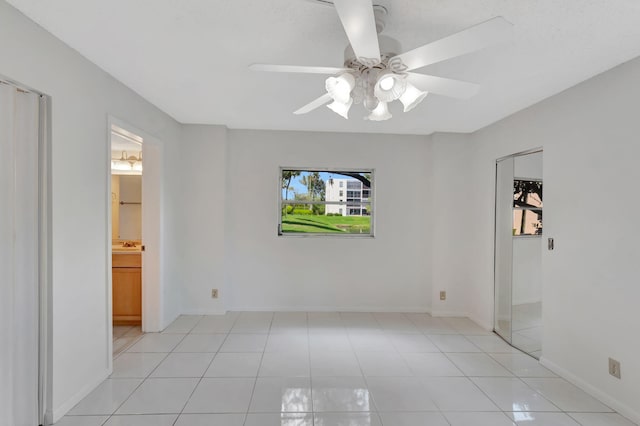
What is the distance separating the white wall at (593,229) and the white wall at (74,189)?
3.68 metres

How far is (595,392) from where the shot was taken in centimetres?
235

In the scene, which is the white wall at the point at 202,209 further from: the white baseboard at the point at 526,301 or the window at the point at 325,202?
the white baseboard at the point at 526,301

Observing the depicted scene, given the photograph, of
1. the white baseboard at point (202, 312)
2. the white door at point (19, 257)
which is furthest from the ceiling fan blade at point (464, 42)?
the white baseboard at point (202, 312)

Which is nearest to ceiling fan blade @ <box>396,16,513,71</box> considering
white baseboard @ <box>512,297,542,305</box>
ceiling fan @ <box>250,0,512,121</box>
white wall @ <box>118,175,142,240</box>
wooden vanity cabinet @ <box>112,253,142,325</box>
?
ceiling fan @ <box>250,0,512,121</box>

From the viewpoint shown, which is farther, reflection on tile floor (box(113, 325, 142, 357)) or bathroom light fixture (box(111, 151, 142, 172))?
bathroom light fixture (box(111, 151, 142, 172))

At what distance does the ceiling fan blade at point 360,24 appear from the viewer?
111cm

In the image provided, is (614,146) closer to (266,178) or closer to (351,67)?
(351,67)

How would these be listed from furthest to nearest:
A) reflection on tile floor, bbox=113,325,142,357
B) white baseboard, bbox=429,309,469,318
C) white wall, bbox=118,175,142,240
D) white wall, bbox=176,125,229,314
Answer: white wall, bbox=118,175,142,240
white baseboard, bbox=429,309,469,318
white wall, bbox=176,125,229,314
reflection on tile floor, bbox=113,325,142,357

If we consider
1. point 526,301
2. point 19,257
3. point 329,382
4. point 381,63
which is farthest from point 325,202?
point 19,257

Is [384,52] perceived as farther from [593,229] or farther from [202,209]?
[202,209]

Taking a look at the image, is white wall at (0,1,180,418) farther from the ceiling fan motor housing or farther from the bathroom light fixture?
the bathroom light fixture

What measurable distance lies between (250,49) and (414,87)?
1.06m

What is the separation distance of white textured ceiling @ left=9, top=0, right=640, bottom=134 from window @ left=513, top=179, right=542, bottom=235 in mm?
1151

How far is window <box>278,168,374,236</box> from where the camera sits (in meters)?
4.32
